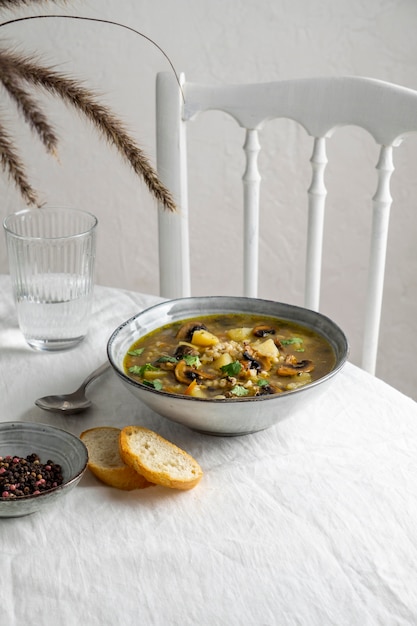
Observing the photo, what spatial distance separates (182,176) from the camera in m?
1.57

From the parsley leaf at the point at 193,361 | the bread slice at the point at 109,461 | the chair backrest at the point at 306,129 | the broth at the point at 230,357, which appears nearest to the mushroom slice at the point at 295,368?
the broth at the point at 230,357

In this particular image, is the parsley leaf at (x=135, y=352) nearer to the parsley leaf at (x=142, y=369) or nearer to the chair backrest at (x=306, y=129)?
the parsley leaf at (x=142, y=369)

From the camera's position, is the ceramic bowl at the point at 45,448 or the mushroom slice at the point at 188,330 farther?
the mushroom slice at the point at 188,330

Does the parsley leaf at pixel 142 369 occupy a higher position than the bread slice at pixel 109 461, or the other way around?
the parsley leaf at pixel 142 369

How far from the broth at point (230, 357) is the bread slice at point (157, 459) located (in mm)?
66

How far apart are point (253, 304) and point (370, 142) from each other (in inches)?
50.6

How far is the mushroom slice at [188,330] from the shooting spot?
1110 millimetres

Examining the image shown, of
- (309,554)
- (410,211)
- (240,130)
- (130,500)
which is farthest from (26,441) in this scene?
(410,211)

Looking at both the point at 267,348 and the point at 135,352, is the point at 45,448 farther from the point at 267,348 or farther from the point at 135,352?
the point at 267,348

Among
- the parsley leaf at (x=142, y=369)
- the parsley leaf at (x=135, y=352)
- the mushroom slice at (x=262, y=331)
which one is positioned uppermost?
the mushroom slice at (x=262, y=331)

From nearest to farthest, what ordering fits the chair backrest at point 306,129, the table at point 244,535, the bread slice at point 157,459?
the table at point 244,535
the bread slice at point 157,459
the chair backrest at point 306,129

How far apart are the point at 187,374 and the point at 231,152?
1468 millimetres

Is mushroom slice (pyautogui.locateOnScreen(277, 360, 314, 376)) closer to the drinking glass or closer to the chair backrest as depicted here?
the drinking glass

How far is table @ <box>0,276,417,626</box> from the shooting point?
2.42 ft
